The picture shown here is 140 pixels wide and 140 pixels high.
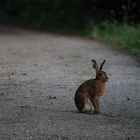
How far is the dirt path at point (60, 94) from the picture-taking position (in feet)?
28.3

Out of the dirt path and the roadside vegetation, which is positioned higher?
the roadside vegetation

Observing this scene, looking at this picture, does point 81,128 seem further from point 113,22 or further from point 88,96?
point 113,22

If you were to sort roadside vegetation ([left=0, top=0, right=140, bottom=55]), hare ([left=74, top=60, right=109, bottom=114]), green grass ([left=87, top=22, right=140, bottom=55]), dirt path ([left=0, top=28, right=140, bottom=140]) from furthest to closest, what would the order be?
roadside vegetation ([left=0, top=0, right=140, bottom=55])
green grass ([left=87, top=22, right=140, bottom=55])
hare ([left=74, top=60, right=109, bottom=114])
dirt path ([left=0, top=28, right=140, bottom=140])

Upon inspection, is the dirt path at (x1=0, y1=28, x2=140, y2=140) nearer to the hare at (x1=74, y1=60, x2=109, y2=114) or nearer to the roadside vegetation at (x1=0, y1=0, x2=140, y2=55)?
the hare at (x1=74, y1=60, x2=109, y2=114)

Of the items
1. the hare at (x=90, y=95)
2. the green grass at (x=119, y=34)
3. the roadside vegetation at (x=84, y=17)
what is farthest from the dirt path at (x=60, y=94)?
the roadside vegetation at (x=84, y=17)

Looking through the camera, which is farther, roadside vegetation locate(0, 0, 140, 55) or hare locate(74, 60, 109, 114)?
roadside vegetation locate(0, 0, 140, 55)

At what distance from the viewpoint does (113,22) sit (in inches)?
1130

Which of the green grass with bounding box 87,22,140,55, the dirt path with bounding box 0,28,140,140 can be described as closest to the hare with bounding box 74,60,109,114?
the dirt path with bounding box 0,28,140,140

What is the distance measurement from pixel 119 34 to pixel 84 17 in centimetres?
641

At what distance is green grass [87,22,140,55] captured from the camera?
22.0 m

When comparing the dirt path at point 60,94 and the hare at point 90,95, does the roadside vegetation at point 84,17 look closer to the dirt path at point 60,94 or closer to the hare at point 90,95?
the dirt path at point 60,94

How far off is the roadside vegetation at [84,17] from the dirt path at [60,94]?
278cm

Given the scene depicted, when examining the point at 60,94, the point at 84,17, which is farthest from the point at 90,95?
the point at 84,17

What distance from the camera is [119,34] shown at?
25531mm
